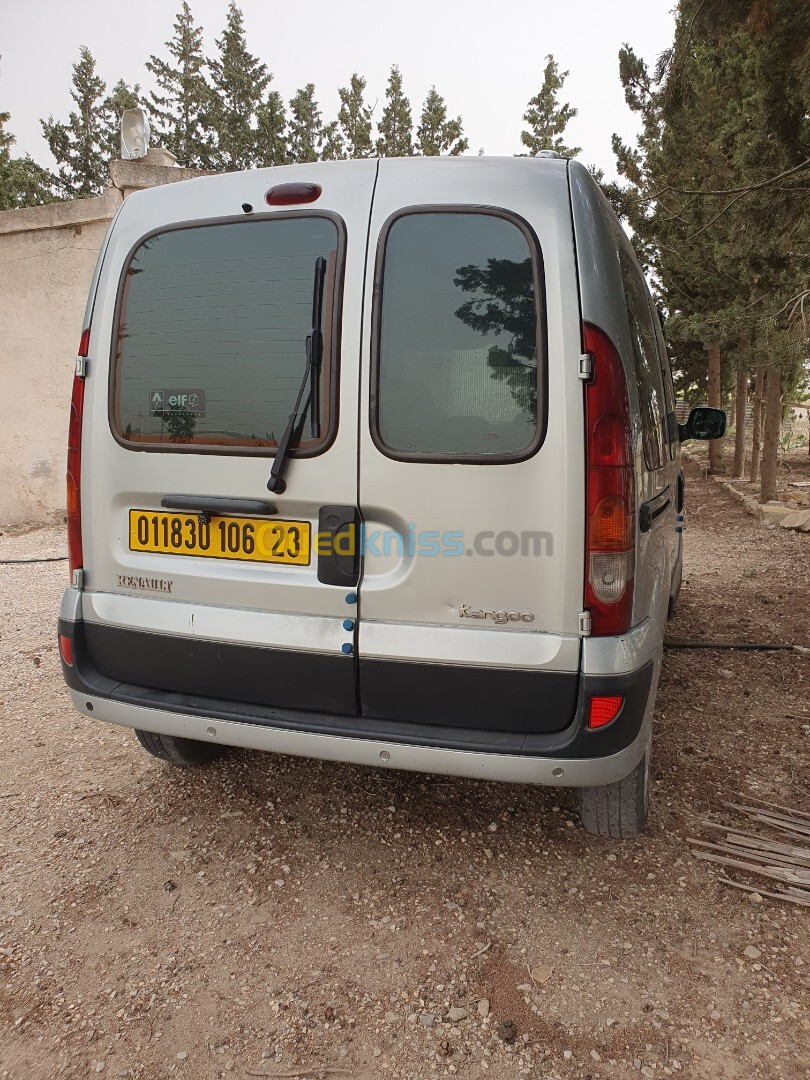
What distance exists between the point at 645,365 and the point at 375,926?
197cm

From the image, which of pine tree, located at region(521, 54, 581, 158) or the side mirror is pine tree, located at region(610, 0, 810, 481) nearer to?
the side mirror

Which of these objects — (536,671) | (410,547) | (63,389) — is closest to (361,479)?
(410,547)

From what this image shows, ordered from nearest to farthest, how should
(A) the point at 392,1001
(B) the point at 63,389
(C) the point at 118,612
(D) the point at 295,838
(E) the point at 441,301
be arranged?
1. (A) the point at 392,1001
2. (E) the point at 441,301
3. (C) the point at 118,612
4. (D) the point at 295,838
5. (B) the point at 63,389

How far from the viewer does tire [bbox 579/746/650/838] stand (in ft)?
8.22

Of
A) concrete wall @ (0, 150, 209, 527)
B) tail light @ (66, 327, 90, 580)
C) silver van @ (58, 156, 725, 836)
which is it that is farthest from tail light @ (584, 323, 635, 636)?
concrete wall @ (0, 150, 209, 527)

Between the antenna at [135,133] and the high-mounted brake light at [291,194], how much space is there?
668cm

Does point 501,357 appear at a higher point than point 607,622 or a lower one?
higher

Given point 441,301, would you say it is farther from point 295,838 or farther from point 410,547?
point 295,838

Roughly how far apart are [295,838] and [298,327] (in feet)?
5.89

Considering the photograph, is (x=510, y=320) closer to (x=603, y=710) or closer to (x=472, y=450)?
(x=472, y=450)

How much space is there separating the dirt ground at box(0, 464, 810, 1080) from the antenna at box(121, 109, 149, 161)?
6.64 metres

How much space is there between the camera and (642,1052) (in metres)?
1.78

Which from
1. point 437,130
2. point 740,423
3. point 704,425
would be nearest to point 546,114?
point 437,130

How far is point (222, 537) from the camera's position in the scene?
7.61 ft
